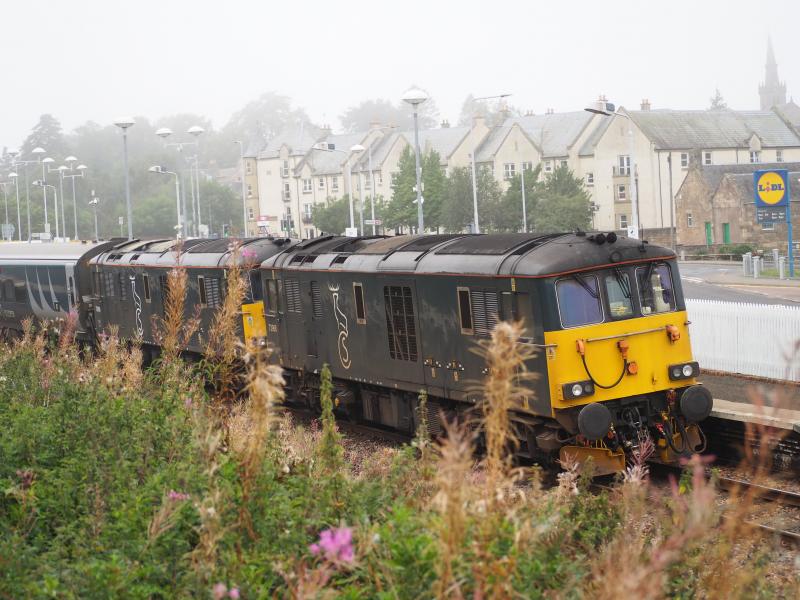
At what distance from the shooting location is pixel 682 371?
14.2 meters

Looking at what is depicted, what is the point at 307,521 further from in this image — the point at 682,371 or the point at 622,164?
the point at 622,164

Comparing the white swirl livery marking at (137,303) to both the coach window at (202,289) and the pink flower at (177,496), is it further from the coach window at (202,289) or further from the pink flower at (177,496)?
the pink flower at (177,496)

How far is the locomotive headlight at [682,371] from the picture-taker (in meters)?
14.2

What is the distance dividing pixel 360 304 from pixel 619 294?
510 cm

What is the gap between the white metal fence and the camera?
21781 mm

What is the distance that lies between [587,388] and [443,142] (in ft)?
266

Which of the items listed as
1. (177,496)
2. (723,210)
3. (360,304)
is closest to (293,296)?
(360,304)

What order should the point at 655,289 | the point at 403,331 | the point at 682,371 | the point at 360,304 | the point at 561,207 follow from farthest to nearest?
the point at 561,207 → the point at 360,304 → the point at 403,331 → the point at 655,289 → the point at 682,371

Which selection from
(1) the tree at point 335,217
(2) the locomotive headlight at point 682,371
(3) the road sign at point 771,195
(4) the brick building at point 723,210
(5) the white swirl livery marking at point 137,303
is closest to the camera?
(2) the locomotive headlight at point 682,371

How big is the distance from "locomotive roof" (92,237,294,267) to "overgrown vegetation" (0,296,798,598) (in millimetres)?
10038

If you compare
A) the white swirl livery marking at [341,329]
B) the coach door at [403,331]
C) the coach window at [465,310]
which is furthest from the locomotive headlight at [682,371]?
the white swirl livery marking at [341,329]

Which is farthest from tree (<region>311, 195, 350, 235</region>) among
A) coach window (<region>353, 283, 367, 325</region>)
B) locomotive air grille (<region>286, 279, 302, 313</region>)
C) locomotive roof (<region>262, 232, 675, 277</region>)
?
coach window (<region>353, 283, 367, 325</region>)

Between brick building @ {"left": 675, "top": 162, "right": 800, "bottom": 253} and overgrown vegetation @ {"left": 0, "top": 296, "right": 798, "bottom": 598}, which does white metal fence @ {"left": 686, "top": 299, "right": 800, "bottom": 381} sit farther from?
brick building @ {"left": 675, "top": 162, "right": 800, "bottom": 253}

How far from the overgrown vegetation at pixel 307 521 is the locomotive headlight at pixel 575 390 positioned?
345 cm
